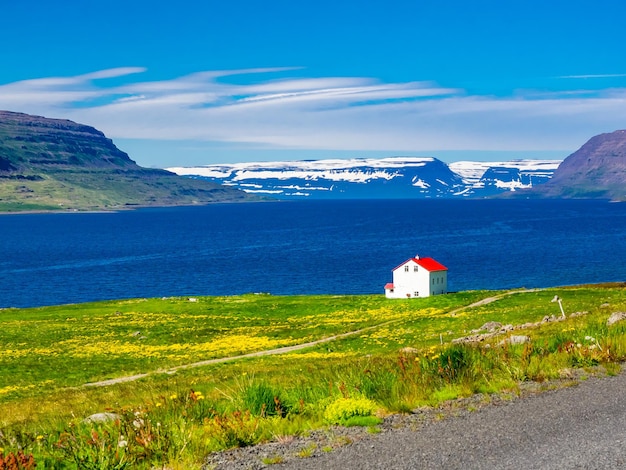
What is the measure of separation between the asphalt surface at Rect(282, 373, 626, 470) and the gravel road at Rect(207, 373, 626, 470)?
0.05 feet

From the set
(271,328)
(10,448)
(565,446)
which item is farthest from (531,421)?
(271,328)

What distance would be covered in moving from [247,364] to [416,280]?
47.8m

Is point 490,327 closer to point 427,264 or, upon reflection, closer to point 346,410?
point 427,264

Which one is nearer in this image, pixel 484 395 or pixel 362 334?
pixel 484 395

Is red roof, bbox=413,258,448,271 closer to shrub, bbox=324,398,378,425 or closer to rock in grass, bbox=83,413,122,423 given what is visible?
rock in grass, bbox=83,413,122,423

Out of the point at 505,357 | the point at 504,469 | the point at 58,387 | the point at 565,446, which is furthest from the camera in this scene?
the point at 58,387

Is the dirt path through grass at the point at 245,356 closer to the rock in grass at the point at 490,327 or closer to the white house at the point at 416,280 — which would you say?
the rock in grass at the point at 490,327

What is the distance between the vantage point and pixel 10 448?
13.7 m

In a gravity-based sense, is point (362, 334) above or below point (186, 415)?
below

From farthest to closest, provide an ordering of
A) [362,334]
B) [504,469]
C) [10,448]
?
1. [362,334]
2. [10,448]
3. [504,469]

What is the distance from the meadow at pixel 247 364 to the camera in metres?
14.1

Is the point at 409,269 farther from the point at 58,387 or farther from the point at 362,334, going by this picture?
the point at 58,387

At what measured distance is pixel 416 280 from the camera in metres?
91.9

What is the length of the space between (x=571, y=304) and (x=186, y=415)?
177 feet
